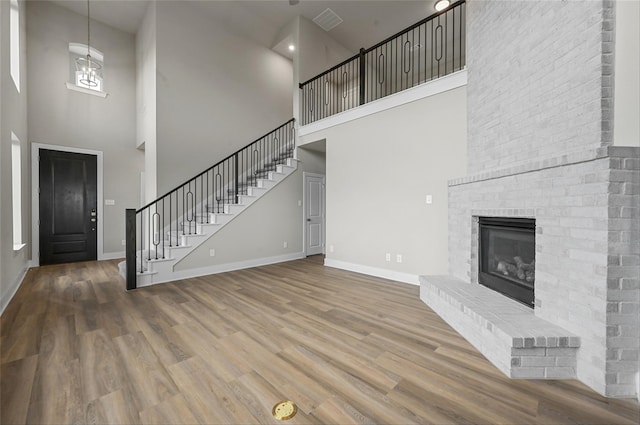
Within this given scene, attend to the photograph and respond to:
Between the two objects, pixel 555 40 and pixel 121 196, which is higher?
pixel 555 40

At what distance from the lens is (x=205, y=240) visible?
182 inches

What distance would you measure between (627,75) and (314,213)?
5.34m

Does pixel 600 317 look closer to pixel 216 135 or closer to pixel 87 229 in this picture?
pixel 216 135

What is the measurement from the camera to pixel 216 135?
6039 mm

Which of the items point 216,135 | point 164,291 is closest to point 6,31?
point 216,135

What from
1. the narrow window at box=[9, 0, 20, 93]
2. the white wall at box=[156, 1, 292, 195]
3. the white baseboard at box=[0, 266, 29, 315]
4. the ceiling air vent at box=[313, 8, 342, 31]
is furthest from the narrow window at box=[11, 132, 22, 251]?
the ceiling air vent at box=[313, 8, 342, 31]

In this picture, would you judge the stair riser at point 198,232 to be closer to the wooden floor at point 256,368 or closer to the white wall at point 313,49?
the wooden floor at point 256,368

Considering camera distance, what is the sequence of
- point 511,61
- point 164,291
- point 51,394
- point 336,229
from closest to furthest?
point 51,394
point 511,61
point 164,291
point 336,229

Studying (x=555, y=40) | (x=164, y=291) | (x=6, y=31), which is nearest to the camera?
(x=555, y=40)

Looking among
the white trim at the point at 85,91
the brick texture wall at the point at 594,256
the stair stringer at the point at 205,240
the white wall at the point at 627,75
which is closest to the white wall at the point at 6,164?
the stair stringer at the point at 205,240

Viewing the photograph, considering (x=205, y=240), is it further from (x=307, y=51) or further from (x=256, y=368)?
(x=307, y=51)

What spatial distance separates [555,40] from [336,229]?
3.84 metres

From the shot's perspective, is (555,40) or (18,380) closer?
(18,380)

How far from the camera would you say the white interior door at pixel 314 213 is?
6305mm
